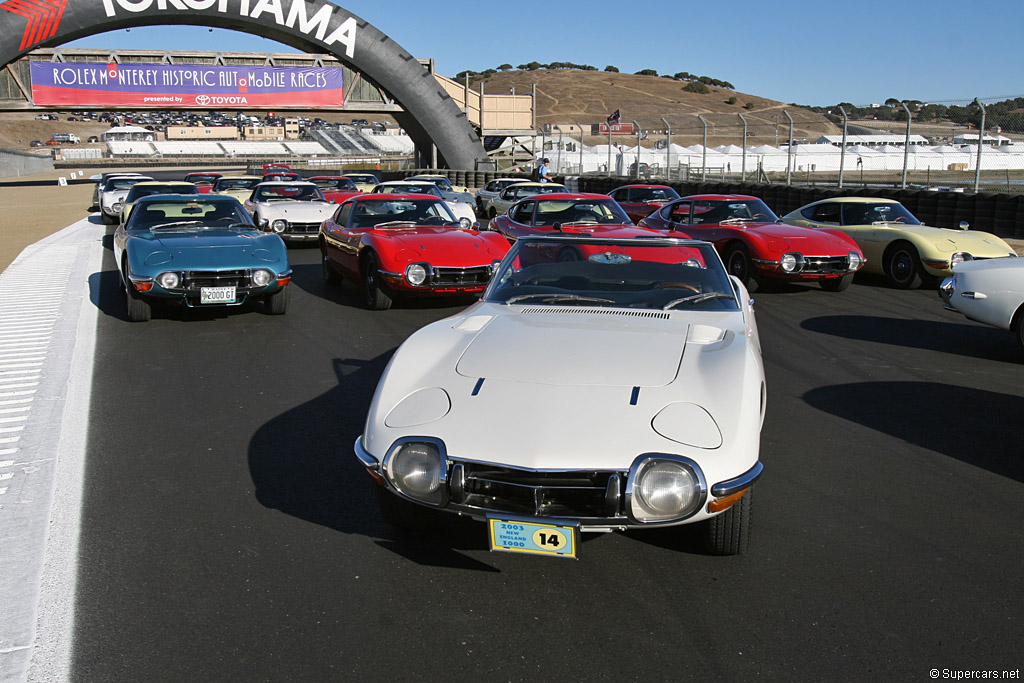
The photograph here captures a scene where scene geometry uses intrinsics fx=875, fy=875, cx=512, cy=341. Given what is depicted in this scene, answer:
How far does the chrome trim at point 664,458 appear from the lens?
125 inches

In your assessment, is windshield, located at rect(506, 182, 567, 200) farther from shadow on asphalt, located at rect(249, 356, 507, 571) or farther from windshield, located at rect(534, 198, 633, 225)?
shadow on asphalt, located at rect(249, 356, 507, 571)

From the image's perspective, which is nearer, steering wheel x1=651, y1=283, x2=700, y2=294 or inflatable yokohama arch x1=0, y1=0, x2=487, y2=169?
steering wheel x1=651, y1=283, x2=700, y2=294

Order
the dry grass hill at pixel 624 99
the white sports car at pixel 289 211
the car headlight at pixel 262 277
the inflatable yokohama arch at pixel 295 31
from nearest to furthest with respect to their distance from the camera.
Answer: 1. the car headlight at pixel 262 277
2. the white sports car at pixel 289 211
3. the inflatable yokohama arch at pixel 295 31
4. the dry grass hill at pixel 624 99

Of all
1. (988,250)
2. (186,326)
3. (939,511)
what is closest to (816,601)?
(939,511)

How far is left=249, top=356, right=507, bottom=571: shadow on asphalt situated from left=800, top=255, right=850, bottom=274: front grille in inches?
Answer: 249

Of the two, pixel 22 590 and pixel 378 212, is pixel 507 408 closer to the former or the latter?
pixel 22 590

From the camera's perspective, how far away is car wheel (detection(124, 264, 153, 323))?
8.84 meters

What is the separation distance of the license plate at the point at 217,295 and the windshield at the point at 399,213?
2.39 m

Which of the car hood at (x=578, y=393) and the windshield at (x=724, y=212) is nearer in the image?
the car hood at (x=578, y=393)

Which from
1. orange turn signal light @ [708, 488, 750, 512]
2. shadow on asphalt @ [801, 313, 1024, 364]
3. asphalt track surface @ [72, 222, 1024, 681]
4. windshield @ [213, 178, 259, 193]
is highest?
windshield @ [213, 178, 259, 193]

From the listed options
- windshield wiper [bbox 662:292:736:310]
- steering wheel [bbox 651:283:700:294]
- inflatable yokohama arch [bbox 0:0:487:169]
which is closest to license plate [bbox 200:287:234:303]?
steering wheel [bbox 651:283:700:294]

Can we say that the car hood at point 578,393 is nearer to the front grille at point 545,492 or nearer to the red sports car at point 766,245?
the front grille at point 545,492

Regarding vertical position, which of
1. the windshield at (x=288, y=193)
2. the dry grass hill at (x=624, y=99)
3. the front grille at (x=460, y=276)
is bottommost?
the front grille at (x=460, y=276)

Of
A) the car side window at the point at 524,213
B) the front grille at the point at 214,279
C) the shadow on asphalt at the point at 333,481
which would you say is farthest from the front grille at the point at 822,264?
the front grille at the point at 214,279
